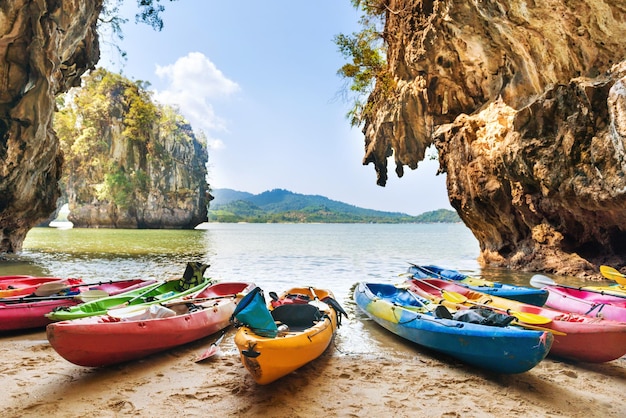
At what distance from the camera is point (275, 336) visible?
476 centimetres

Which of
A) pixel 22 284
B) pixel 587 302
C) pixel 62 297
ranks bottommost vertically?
pixel 22 284

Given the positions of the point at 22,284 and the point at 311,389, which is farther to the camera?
the point at 22,284

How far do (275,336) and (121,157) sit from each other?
2380 inches

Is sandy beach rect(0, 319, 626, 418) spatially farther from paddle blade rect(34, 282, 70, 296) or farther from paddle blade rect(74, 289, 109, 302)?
paddle blade rect(34, 282, 70, 296)

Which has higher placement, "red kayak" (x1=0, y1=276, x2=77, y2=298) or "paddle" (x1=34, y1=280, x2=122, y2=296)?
"paddle" (x1=34, y1=280, x2=122, y2=296)

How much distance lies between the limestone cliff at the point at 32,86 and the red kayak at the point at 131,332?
38.4 ft

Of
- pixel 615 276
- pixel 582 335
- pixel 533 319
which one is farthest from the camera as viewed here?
pixel 615 276

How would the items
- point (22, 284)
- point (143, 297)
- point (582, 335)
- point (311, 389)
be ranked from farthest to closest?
1. point (22, 284)
2. point (143, 297)
3. point (582, 335)
4. point (311, 389)

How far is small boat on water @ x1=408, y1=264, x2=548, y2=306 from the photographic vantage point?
7957 millimetres

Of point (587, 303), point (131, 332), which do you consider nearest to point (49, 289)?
point (131, 332)

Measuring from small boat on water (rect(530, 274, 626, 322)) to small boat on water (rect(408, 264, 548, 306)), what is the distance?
472mm

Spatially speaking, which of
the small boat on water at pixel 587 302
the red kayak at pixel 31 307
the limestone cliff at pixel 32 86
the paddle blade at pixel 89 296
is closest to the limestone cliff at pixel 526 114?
Result: the small boat on water at pixel 587 302

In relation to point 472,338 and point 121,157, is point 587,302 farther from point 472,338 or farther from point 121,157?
point 121,157

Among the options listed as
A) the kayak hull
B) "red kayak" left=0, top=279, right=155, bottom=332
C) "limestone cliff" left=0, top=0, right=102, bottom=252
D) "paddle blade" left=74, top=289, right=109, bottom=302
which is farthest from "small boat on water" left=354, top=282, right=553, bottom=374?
"limestone cliff" left=0, top=0, right=102, bottom=252
